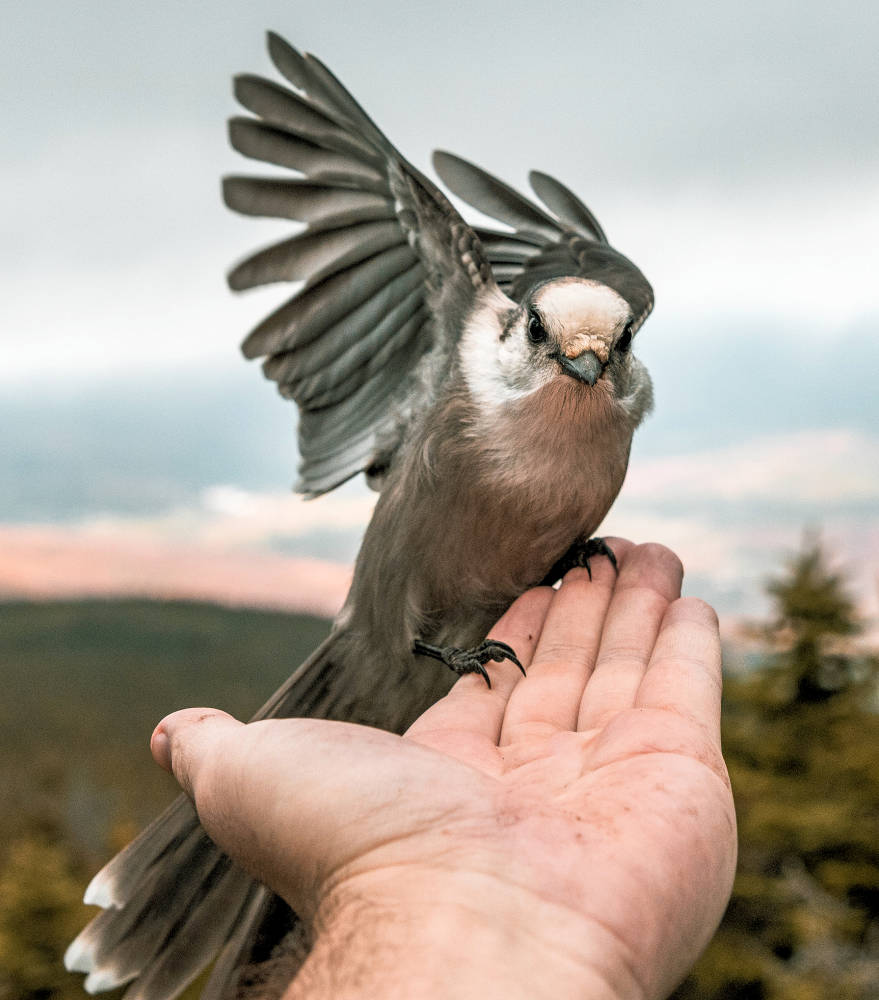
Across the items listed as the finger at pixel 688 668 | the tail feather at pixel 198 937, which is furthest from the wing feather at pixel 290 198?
the tail feather at pixel 198 937

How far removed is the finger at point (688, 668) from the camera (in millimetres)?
2186

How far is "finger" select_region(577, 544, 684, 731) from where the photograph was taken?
2373mm

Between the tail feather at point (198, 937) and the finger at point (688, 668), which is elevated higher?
the finger at point (688, 668)

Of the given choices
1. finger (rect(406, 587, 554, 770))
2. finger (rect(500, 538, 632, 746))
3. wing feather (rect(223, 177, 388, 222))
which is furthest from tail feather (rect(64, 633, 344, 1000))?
wing feather (rect(223, 177, 388, 222))

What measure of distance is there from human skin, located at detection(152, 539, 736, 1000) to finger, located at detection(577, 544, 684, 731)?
0.04 feet

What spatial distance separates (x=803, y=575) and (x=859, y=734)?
1157 millimetres

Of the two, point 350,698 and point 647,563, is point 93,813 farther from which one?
point 647,563

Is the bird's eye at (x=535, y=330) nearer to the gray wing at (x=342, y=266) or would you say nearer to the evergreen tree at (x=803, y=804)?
the gray wing at (x=342, y=266)

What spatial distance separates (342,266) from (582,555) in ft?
3.97

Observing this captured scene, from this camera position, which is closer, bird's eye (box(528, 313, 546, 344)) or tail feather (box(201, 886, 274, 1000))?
tail feather (box(201, 886, 274, 1000))

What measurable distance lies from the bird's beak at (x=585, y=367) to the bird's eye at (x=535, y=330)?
11cm

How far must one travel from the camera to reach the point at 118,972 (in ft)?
8.92

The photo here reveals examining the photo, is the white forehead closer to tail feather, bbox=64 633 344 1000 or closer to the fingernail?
the fingernail

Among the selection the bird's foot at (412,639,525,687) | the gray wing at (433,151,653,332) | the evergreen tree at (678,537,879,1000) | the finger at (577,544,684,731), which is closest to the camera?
the finger at (577,544,684,731)
